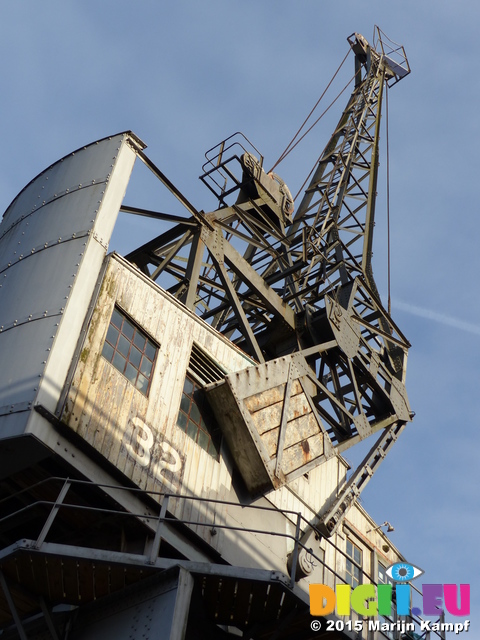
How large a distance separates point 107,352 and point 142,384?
93cm

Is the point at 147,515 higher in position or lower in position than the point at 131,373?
lower

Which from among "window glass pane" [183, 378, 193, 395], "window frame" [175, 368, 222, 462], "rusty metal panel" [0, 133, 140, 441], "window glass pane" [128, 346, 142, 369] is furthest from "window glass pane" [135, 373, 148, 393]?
"rusty metal panel" [0, 133, 140, 441]

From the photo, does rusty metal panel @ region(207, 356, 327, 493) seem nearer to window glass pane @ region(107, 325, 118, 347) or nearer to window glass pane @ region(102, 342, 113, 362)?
window glass pane @ region(107, 325, 118, 347)

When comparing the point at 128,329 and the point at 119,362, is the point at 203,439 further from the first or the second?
the point at 128,329

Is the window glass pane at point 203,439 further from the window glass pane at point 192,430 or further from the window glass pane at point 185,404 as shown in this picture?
the window glass pane at point 185,404

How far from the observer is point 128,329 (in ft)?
53.3

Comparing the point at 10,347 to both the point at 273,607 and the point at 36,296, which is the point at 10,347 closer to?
the point at 36,296

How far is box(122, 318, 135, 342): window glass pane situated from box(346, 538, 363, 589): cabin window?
7.87 metres

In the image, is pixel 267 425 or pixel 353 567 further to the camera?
pixel 353 567

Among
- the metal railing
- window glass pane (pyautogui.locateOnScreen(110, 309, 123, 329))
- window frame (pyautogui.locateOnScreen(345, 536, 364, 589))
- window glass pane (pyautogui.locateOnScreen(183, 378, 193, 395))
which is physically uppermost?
window glass pane (pyautogui.locateOnScreen(110, 309, 123, 329))

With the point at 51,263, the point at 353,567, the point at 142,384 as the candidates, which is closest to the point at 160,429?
the point at 142,384

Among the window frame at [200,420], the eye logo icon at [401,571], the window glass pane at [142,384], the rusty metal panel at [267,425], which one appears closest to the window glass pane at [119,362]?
the window glass pane at [142,384]

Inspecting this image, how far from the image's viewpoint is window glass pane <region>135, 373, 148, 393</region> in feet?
52.1

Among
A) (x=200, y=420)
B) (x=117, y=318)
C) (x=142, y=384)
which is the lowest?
(x=142, y=384)
